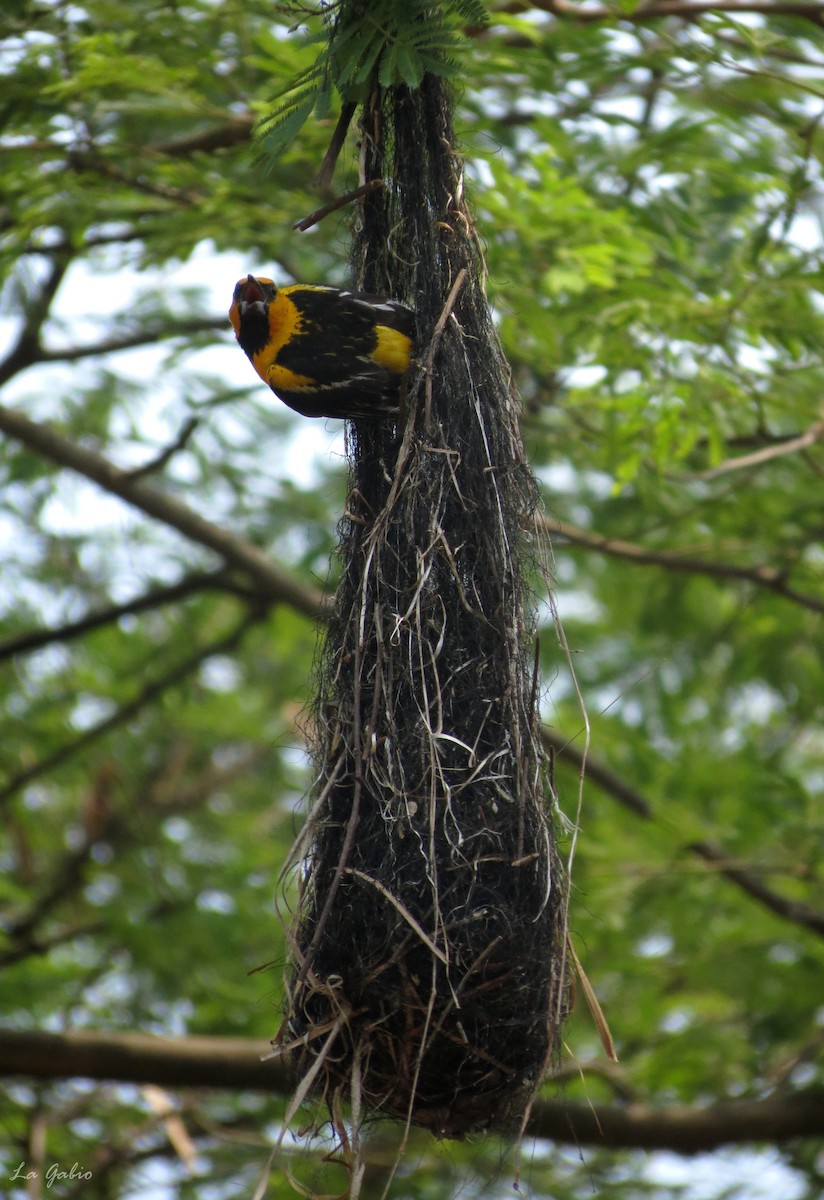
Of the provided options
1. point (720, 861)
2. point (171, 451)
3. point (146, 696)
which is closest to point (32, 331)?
point (171, 451)

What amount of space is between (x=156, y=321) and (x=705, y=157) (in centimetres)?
287

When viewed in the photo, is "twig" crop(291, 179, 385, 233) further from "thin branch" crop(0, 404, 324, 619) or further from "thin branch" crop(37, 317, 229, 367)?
"thin branch" crop(0, 404, 324, 619)

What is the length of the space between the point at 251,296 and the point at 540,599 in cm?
91

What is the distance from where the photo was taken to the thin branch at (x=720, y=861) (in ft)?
15.4

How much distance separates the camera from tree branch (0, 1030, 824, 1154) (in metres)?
4.32

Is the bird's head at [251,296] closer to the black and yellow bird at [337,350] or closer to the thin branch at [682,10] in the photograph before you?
the black and yellow bird at [337,350]

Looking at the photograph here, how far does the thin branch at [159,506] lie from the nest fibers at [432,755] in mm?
2718

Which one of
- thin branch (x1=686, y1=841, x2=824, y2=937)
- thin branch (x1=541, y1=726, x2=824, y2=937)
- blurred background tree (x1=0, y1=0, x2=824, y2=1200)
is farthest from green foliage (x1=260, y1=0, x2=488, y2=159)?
thin branch (x1=686, y1=841, x2=824, y2=937)

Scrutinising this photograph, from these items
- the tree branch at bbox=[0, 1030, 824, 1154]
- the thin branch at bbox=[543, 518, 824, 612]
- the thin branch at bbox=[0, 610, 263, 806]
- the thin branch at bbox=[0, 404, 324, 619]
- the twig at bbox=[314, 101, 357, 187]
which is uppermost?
the twig at bbox=[314, 101, 357, 187]

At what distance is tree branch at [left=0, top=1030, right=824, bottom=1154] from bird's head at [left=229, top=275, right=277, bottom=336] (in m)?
2.53

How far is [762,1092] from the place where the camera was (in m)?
4.90

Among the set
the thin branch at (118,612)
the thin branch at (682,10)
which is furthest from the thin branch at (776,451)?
the thin branch at (118,612)

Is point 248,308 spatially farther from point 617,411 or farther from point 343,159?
point 617,411

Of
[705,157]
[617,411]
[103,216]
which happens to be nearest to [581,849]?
[617,411]
